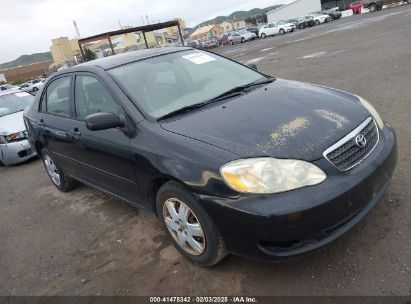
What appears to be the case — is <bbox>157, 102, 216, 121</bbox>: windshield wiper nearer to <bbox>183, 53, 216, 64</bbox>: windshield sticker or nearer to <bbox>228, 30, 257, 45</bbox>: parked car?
<bbox>183, 53, 216, 64</bbox>: windshield sticker

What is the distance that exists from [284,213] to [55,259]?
2489 mm

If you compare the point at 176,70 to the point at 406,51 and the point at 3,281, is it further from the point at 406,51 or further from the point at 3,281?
the point at 406,51

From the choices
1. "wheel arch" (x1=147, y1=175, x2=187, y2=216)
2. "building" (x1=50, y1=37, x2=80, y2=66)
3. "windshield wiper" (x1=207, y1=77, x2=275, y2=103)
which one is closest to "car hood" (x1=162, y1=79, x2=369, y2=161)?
"windshield wiper" (x1=207, y1=77, x2=275, y2=103)

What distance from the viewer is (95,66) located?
12.7 feet

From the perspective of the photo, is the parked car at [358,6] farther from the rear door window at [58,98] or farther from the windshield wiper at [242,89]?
the rear door window at [58,98]

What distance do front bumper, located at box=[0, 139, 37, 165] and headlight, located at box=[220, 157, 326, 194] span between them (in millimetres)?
5998

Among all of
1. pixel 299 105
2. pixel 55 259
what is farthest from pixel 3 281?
pixel 299 105

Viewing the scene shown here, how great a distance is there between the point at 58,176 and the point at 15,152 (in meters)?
2.61

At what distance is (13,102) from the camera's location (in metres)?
8.91

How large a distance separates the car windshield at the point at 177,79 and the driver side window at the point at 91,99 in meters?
0.18

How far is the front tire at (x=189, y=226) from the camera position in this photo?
2764 mm

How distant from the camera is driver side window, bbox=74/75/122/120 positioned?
3.58 m

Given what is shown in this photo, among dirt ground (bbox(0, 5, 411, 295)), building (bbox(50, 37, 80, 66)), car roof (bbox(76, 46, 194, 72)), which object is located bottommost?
dirt ground (bbox(0, 5, 411, 295))

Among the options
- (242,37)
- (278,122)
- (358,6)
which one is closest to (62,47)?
(242,37)
